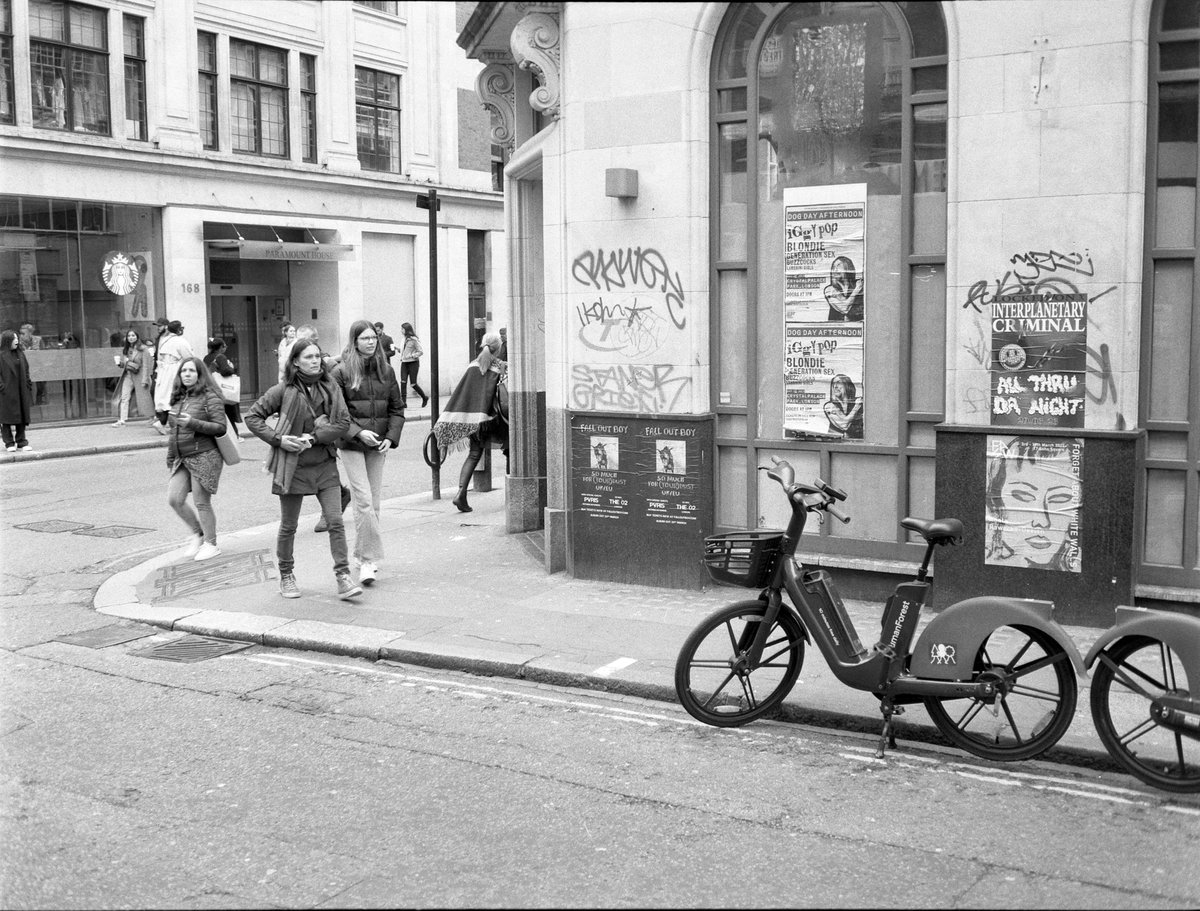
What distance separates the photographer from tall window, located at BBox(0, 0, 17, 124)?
24.0 metres

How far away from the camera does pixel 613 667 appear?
7.54 metres

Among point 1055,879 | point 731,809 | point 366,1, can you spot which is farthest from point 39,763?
point 366,1

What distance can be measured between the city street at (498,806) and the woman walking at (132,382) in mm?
18372

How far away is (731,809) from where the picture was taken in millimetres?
5414

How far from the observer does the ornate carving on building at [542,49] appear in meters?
9.79

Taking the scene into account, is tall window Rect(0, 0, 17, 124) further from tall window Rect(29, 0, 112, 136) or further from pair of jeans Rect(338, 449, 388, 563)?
pair of jeans Rect(338, 449, 388, 563)

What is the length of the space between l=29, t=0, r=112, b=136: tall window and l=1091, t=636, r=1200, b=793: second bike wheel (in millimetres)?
24394

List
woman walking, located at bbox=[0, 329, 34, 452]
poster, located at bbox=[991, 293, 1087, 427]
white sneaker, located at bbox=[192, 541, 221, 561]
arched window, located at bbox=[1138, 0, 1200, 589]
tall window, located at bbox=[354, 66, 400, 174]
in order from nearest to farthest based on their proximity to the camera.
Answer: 1. arched window, located at bbox=[1138, 0, 1200, 589]
2. poster, located at bbox=[991, 293, 1087, 427]
3. white sneaker, located at bbox=[192, 541, 221, 561]
4. woman walking, located at bbox=[0, 329, 34, 452]
5. tall window, located at bbox=[354, 66, 400, 174]

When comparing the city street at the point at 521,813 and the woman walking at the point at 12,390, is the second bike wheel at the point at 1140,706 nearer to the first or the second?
the city street at the point at 521,813

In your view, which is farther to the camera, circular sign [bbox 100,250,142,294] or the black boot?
circular sign [bbox 100,250,142,294]

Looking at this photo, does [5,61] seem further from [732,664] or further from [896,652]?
[896,652]

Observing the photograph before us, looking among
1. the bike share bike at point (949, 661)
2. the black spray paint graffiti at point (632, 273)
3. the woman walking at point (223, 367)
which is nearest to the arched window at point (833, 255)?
the black spray paint graffiti at point (632, 273)

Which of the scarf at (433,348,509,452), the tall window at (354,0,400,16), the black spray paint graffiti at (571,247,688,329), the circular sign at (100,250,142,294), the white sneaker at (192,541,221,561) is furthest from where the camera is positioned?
the tall window at (354,0,400,16)

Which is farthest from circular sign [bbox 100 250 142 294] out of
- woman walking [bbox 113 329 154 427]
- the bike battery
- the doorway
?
the bike battery
